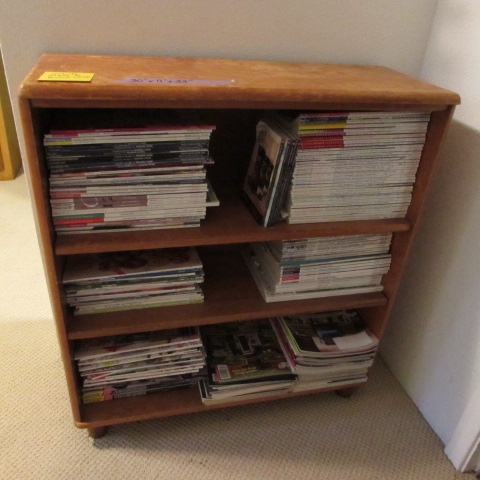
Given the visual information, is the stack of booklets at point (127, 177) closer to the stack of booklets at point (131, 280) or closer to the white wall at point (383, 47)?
the stack of booklets at point (131, 280)

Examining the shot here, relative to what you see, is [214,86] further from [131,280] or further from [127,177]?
[131,280]

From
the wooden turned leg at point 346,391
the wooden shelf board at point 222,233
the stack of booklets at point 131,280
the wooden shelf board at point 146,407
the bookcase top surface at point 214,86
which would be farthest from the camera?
the wooden turned leg at point 346,391

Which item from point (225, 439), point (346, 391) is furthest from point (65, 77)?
point (346, 391)

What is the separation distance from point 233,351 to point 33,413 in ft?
1.86

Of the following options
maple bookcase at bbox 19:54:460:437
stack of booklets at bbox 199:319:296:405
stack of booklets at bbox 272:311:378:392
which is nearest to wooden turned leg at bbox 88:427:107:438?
maple bookcase at bbox 19:54:460:437

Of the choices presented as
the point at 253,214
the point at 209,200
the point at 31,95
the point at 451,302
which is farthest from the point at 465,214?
the point at 31,95

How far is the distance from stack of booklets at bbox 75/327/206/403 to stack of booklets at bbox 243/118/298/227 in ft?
1.20

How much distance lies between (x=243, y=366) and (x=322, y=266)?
339mm

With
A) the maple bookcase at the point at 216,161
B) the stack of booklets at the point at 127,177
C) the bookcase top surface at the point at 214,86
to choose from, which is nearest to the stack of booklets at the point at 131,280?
the maple bookcase at the point at 216,161

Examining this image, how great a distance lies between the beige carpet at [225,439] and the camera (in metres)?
1.11

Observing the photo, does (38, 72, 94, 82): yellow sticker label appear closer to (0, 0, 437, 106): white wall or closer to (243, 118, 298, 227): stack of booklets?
(0, 0, 437, 106): white wall

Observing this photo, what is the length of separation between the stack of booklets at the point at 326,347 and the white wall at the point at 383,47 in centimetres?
20

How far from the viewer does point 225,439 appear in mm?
1186

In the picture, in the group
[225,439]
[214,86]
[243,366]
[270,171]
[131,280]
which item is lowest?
[225,439]
